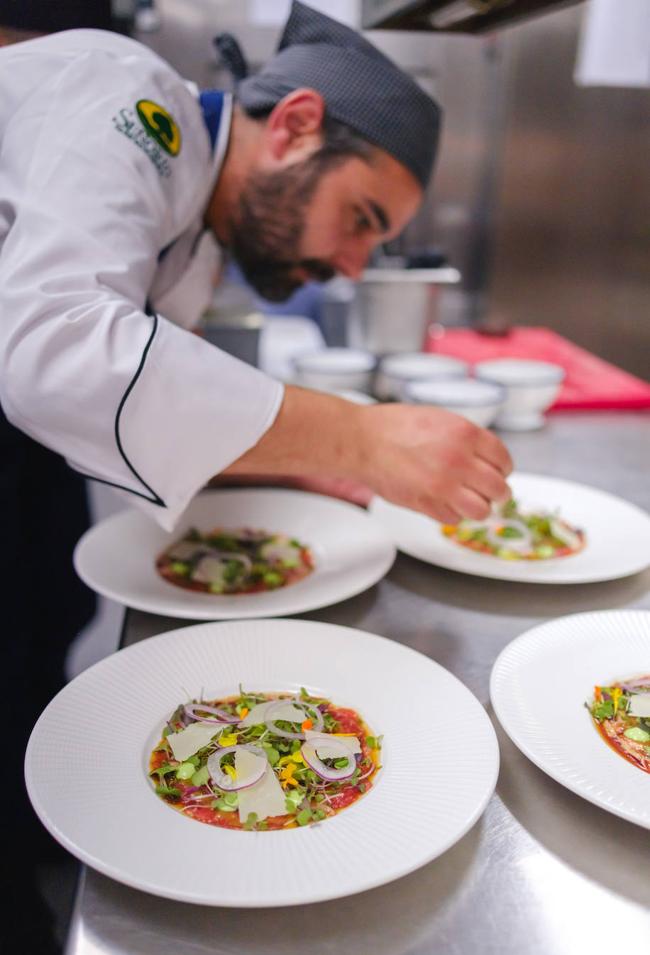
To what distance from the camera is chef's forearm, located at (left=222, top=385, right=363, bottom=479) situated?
118 centimetres

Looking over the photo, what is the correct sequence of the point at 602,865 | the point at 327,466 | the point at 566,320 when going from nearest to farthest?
the point at 602,865 → the point at 327,466 → the point at 566,320

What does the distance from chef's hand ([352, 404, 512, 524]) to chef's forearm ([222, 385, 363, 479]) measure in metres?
0.02

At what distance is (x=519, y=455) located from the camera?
201 cm

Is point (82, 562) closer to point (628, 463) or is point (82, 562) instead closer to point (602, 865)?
point (602, 865)

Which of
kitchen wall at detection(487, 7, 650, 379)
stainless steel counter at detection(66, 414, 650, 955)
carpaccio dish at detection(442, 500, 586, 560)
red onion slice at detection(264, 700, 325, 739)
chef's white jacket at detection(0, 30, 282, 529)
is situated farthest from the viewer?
kitchen wall at detection(487, 7, 650, 379)

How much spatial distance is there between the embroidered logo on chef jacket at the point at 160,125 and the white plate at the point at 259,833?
0.76m

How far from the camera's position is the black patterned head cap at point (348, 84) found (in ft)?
5.16

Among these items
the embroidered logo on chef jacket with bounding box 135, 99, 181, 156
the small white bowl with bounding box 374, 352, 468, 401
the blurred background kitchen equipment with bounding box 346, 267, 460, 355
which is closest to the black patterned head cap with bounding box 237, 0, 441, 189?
the embroidered logo on chef jacket with bounding box 135, 99, 181, 156

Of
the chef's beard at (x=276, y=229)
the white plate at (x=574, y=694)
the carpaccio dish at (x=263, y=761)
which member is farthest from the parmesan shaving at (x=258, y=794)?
the chef's beard at (x=276, y=229)

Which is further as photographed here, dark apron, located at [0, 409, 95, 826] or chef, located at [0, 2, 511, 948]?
dark apron, located at [0, 409, 95, 826]

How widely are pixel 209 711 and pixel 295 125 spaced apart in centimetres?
115

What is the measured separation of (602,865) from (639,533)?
2.66ft

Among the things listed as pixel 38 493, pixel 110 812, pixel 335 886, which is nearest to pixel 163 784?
pixel 110 812

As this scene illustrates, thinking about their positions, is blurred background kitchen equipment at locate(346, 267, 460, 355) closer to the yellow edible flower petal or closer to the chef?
the chef
